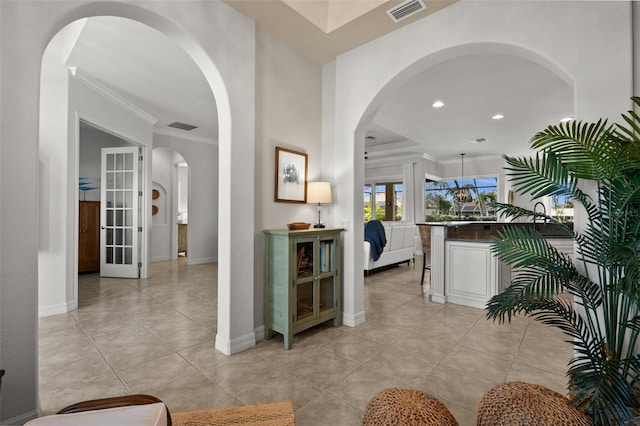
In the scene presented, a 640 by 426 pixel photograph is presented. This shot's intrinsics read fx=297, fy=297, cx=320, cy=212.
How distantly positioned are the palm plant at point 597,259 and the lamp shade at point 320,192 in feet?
5.33

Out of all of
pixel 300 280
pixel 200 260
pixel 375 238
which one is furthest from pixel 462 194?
pixel 300 280

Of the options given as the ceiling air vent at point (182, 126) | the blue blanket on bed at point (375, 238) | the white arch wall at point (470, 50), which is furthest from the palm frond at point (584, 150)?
the ceiling air vent at point (182, 126)

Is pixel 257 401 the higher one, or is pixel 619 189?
pixel 619 189

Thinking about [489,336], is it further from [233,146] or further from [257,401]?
[233,146]

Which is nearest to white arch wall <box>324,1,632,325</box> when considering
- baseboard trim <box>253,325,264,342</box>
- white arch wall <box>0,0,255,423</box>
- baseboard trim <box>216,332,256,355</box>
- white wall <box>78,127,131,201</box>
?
baseboard trim <box>253,325,264,342</box>

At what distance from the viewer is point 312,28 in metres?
2.76

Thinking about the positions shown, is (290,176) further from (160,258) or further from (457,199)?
(457,199)

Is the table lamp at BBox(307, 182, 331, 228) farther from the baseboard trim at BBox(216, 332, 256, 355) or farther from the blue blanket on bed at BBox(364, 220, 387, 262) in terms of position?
the blue blanket on bed at BBox(364, 220, 387, 262)

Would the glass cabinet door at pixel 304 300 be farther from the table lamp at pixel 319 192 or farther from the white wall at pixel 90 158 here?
the white wall at pixel 90 158

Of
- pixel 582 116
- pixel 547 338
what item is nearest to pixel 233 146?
pixel 582 116

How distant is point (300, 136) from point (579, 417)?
9.29 feet

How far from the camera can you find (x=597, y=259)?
152cm

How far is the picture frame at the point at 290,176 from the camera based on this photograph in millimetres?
2916

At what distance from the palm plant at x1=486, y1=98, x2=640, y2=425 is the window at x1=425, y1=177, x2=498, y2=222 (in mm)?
7551
